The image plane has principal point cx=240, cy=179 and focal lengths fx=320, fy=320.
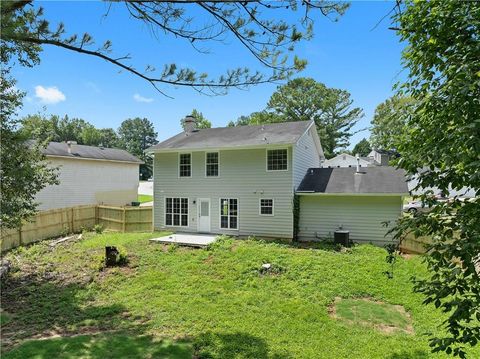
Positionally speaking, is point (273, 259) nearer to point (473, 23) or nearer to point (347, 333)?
point (347, 333)

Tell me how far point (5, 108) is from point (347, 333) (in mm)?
Answer: 9617

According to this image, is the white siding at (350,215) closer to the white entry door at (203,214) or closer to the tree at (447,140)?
the white entry door at (203,214)

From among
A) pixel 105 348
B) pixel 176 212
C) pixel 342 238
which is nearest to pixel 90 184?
pixel 176 212

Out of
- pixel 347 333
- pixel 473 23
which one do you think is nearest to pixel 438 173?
pixel 473 23

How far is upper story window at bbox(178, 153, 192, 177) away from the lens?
56.8 feet

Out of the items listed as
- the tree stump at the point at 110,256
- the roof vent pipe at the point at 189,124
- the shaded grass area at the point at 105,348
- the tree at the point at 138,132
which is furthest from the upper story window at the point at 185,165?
the tree at the point at 138,132

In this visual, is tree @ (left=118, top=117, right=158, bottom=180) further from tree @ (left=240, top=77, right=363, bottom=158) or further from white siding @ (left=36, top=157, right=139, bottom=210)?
white siding @ (left=36, top=157, right=139, bottom=210)

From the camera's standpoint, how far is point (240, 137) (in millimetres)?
17062

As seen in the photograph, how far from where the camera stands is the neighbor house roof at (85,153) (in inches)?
887

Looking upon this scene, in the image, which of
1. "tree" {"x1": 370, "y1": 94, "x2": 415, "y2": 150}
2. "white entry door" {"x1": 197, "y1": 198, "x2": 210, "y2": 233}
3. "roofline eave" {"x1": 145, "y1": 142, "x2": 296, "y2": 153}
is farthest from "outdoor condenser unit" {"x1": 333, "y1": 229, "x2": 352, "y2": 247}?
"tree" {"x1": 370, "y1": 94, "x2": 415, "y2": 150}

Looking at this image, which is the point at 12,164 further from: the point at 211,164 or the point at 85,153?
the point at 85,153

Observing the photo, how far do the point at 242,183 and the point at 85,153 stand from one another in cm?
1533

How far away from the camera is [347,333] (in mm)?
6664

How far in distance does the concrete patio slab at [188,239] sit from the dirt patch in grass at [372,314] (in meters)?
7.05
